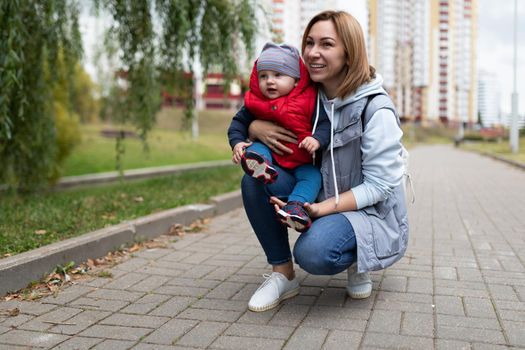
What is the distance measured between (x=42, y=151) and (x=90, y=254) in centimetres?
408

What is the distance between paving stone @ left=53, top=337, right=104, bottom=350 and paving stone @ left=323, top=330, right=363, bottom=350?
1.09 metres

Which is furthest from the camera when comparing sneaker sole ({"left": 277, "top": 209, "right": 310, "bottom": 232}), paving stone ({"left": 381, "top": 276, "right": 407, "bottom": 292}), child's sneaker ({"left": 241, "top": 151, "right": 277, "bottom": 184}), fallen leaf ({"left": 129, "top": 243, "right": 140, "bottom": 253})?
fallen leaf ({"left": 129, "top": 243, "right": 140, "bottom": 253})

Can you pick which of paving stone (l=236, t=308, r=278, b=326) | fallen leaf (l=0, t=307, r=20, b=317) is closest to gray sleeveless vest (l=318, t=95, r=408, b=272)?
paving stone (l=236, t=308, r=278, b=326)

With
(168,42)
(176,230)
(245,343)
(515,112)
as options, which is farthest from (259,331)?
(515,112)

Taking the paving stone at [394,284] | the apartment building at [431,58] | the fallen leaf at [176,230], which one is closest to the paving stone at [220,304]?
the paving stone at [394,284]

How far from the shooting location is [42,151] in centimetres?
792

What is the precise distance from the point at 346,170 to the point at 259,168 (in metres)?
0.53

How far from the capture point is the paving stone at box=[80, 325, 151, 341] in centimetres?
282

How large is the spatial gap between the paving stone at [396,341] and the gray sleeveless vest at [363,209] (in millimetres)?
365

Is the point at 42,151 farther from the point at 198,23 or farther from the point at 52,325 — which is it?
the point at 52,325

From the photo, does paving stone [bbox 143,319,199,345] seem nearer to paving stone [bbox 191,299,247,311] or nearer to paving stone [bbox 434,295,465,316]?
paving stone [bbox 191,299,247,311]

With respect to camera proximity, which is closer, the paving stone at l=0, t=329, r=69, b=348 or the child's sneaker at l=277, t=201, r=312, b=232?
the paving stone at l=0, t=329, r=69, b=348

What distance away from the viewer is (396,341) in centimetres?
272

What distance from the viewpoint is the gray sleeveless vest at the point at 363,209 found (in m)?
3.04
